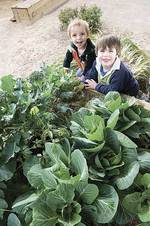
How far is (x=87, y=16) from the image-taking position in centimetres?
605

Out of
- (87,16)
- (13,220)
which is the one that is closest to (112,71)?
(13,220)

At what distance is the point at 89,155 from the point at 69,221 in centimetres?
38

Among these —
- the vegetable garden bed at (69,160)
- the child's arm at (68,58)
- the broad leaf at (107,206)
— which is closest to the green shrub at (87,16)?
the child's arm at (68,58)

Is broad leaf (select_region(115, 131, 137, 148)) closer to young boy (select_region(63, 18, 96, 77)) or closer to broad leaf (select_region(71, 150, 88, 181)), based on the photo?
broad leaf (select_region(71, 150, 88, 181))


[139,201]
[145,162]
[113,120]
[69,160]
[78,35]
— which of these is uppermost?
[78,35]

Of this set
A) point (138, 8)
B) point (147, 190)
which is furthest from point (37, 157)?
point (138, 8)

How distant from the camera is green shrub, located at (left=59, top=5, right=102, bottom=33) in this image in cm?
603

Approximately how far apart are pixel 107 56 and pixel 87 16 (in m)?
3.17

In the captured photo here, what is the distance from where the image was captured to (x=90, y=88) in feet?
9.61

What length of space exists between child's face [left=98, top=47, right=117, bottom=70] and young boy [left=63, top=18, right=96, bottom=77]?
0.54 meters

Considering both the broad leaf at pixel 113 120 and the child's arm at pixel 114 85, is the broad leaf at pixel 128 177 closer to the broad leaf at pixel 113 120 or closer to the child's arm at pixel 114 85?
the broad leaf at pixel 113 120

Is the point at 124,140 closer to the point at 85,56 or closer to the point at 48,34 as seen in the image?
the point at 85,56

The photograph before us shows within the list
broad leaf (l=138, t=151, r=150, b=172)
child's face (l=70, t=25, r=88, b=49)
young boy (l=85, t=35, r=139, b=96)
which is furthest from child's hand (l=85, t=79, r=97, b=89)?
broad leaf (l=138, t=151, r=150, b=172)

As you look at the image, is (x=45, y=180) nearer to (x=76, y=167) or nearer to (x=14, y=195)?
(x=76, y=167)
